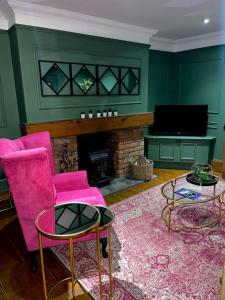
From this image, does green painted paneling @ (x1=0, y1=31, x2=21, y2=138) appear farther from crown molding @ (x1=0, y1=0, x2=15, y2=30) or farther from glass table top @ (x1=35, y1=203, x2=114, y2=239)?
glass table top @ (x1=35, y1=203, x2=114, y2=239)

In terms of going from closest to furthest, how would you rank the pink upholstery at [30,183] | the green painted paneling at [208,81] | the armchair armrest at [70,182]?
the pink upholstery at [30,183] → the armchair armrest at [70,182] → the green painted paneling at [208,81]

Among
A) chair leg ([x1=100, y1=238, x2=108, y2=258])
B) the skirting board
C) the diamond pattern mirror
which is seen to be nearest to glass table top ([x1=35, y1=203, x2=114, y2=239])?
chair leg ([x1=100, y1=238, x2=108, y2=258])

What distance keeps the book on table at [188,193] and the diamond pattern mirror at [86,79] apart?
6.58 ft

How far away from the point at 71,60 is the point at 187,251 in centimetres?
290

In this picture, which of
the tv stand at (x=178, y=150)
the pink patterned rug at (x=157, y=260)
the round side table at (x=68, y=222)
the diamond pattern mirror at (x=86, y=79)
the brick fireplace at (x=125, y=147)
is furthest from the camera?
the tv stand at (x=178, y=150)

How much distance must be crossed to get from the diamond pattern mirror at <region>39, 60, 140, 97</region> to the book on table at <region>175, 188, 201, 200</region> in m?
2.00

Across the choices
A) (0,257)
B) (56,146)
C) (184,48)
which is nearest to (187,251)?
(0,257)

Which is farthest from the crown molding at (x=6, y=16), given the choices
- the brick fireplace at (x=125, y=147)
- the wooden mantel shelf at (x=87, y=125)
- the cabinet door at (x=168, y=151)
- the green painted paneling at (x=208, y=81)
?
the green painted paneling at (x=208, y=81)

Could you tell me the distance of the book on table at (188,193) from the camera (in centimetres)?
264

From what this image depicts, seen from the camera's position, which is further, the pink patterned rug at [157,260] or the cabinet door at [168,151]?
the cabinet door at [168,151]

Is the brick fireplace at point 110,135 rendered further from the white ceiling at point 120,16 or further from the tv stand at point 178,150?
the white ceiling at point 120,16

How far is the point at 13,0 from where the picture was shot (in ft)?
8.62

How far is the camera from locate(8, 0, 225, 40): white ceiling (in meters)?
2.74

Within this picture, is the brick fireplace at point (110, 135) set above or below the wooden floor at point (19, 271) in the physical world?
above
